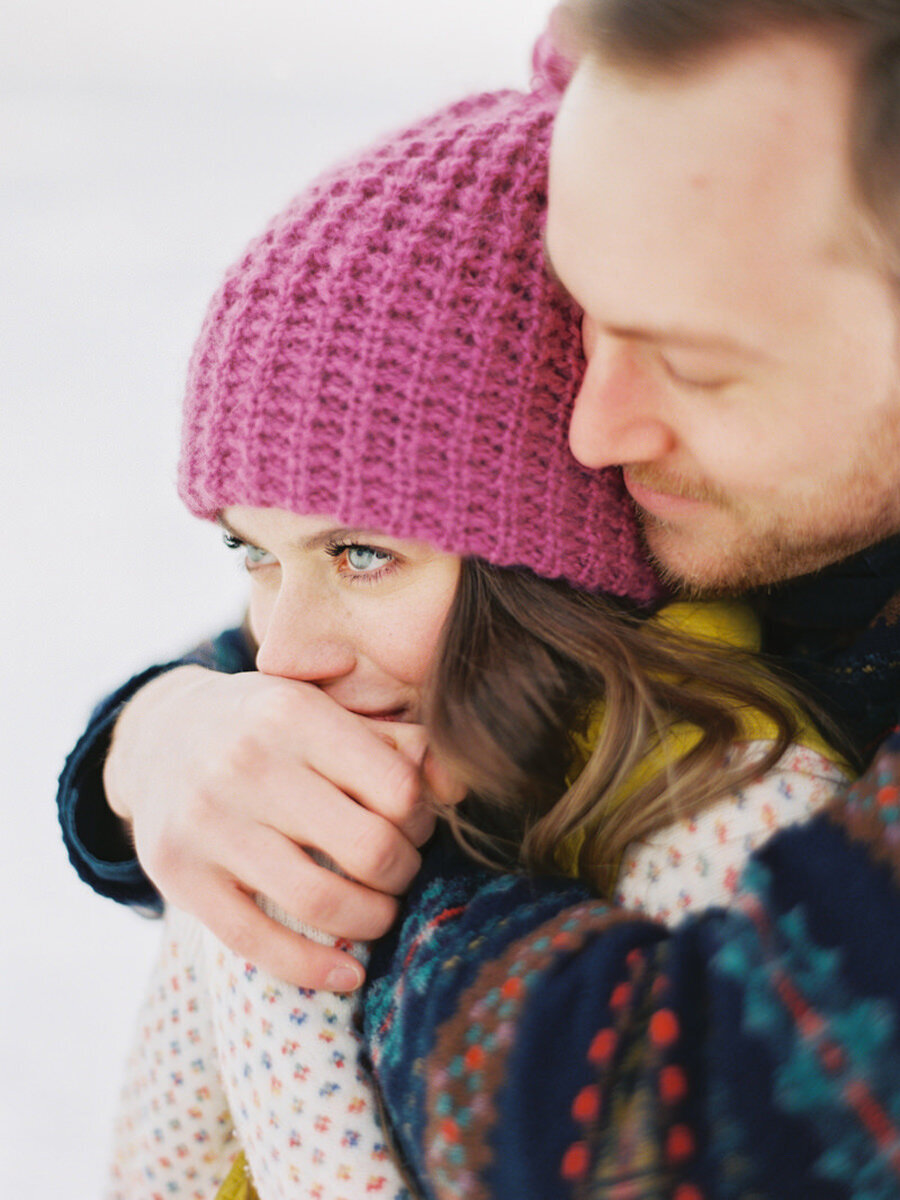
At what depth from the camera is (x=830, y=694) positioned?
→ 3.15 feet

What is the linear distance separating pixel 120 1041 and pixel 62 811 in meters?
0.66

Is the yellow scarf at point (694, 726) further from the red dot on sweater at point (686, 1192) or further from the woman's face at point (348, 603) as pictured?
the red dot on sweater at point (686, 1192)

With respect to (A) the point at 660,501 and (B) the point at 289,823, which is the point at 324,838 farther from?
(A) the point at 660,501

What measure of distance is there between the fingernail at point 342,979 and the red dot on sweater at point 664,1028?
13.2 inches

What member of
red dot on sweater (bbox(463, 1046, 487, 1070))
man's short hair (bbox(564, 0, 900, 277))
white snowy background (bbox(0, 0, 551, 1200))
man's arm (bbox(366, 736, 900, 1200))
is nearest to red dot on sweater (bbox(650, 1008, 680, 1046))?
man's arm (bbox(366, 736, 900, 1200))

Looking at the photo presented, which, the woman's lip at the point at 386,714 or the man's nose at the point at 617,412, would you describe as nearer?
the man's nose at the point at 617,412

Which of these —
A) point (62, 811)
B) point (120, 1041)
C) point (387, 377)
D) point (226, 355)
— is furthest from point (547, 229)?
point (120, 1041)

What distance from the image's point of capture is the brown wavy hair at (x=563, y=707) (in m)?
0.86

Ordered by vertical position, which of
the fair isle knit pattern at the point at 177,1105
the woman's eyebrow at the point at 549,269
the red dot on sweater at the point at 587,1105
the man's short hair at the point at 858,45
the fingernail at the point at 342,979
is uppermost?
the man's short hair at the point at 858,45

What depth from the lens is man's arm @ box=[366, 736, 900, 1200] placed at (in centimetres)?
52

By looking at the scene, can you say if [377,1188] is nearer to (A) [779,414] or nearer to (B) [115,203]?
(A) [779,414]

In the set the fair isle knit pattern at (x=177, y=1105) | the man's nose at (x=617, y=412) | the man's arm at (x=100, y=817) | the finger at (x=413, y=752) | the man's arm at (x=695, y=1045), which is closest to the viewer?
the man's arm at (x=695, y=1045)

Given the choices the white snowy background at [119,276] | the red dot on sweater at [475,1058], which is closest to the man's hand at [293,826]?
the red dot on sweater at [475,1058]

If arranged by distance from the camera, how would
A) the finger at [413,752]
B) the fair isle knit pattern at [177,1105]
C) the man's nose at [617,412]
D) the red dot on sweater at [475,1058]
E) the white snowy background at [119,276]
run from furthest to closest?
the white snowy background at [119,276], the fair isle knit pattern at [177,1105], the finger at [413,752], the man's nose at [617,412], the red dot on sweater at [475,1058]
